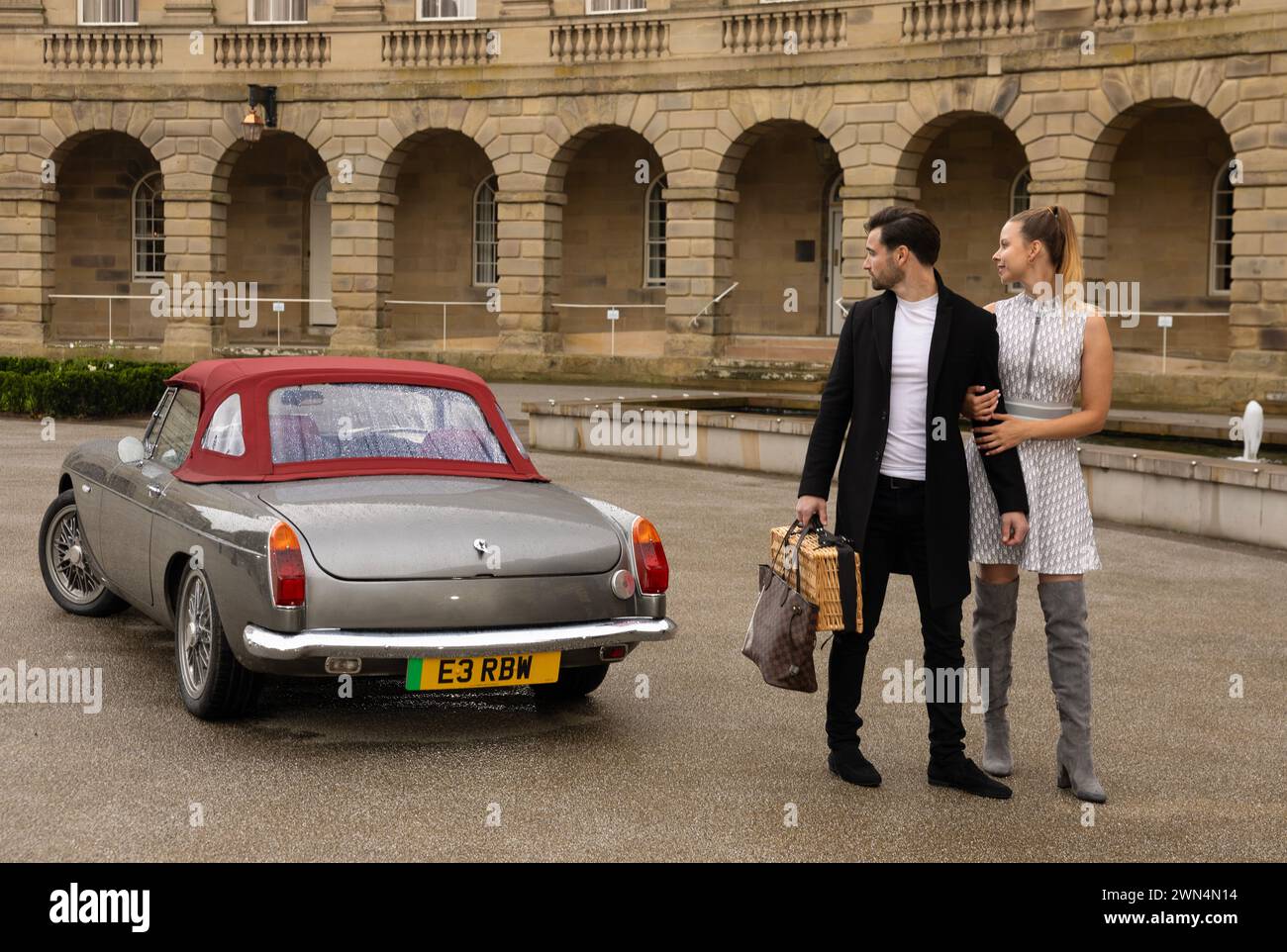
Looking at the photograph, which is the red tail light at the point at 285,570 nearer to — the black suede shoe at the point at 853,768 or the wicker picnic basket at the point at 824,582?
the wicker picnic basket at the point at 824,582

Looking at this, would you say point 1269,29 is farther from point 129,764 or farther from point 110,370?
point 129,764

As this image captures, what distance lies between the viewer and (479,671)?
20.5 feet

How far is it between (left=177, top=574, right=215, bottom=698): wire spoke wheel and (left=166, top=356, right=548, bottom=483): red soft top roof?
1.60 feet

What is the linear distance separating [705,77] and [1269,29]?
31.4 ft

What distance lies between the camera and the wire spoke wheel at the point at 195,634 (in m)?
6.72

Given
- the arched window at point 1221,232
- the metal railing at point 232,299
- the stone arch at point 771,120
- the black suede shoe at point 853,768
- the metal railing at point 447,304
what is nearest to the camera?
the black suede shoe at point 853,768

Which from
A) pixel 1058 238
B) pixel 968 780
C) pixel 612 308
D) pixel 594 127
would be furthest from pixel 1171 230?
pixel 968 780

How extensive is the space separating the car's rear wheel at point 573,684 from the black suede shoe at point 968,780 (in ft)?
5.30

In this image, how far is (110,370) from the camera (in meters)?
22.7

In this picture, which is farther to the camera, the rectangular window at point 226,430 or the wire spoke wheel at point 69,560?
the wire spoke wheel at point 69,560

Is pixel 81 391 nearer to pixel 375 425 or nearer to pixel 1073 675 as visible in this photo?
pixel 375 425

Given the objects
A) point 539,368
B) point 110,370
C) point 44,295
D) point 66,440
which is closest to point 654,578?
point 66,440

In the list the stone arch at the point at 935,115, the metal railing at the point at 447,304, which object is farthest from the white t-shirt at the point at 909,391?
the metal railing at the point at 447,304

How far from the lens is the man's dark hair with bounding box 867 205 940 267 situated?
5883mm
